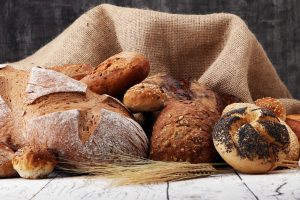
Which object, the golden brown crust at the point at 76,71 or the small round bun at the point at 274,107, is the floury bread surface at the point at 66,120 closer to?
the golden brown crust at the point at 76,71

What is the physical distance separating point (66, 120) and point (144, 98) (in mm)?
300

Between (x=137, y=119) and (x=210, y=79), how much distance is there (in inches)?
19.2

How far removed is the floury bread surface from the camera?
6.55 ft

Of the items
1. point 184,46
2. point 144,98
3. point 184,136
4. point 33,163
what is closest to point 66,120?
point 33,163

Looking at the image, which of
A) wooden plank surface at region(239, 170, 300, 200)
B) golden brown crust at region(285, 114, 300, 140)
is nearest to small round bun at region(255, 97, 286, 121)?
golden brown crust at region(285, 114, 300, 140)

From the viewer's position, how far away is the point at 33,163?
1.92 m

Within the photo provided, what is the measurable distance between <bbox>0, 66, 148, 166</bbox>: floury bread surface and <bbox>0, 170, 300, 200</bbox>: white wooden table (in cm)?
13

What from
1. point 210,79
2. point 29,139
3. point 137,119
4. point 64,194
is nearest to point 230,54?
point 210,79

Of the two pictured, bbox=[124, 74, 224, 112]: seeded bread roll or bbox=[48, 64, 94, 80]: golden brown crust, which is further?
bbox=[48, 64, 94, 80]: golden brown crust

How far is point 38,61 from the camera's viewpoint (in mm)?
3088

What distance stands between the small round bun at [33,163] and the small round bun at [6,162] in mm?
43

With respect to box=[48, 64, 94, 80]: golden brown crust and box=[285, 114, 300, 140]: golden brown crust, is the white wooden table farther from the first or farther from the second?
box=[48, 64, 94, 80]: golden brown crust

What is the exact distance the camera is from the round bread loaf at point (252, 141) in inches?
75.0

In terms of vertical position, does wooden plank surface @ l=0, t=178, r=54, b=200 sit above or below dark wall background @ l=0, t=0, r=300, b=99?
below
